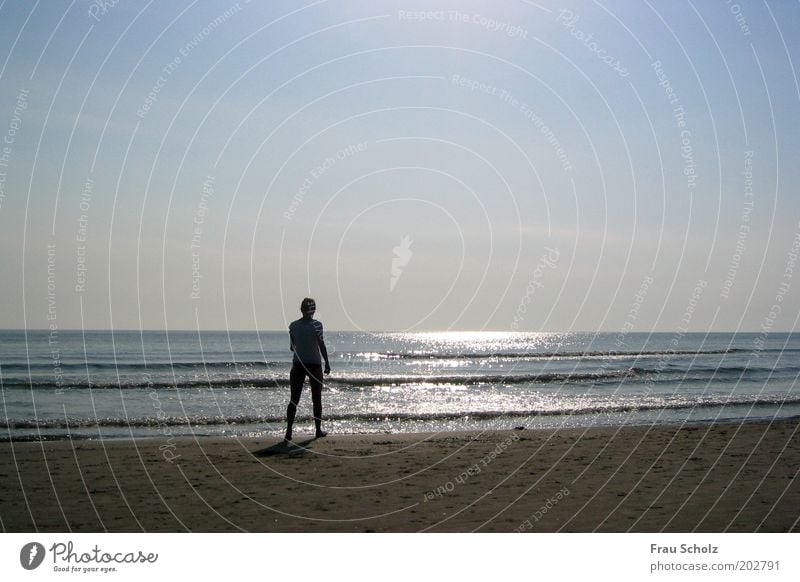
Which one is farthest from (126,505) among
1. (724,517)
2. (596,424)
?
(596,424)

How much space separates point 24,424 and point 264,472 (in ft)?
34.4

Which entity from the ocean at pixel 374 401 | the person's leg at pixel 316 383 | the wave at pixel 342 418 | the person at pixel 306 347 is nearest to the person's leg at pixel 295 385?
the person at pixel 306 347

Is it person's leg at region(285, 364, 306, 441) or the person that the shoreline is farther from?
the person

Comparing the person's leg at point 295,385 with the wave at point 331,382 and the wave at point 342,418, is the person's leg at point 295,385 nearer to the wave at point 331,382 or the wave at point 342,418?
the wave at point 342,418

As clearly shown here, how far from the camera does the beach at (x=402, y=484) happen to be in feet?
Result: 28.5

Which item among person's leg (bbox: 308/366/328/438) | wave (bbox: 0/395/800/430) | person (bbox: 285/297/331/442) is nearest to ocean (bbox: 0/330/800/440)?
wave (bbox: 0/395/800/430)

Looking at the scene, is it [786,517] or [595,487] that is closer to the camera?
[786,517]

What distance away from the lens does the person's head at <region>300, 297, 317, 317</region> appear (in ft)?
47.9

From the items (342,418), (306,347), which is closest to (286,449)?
(306,347)

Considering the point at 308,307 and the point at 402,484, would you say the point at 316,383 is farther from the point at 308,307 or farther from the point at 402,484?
the point at 402,484

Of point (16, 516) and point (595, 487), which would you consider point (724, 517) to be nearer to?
point (595, 487)

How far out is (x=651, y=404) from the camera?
26.0 metres

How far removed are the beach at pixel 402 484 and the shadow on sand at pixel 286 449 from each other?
4cm

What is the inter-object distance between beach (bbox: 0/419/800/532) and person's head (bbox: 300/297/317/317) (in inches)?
98.7
